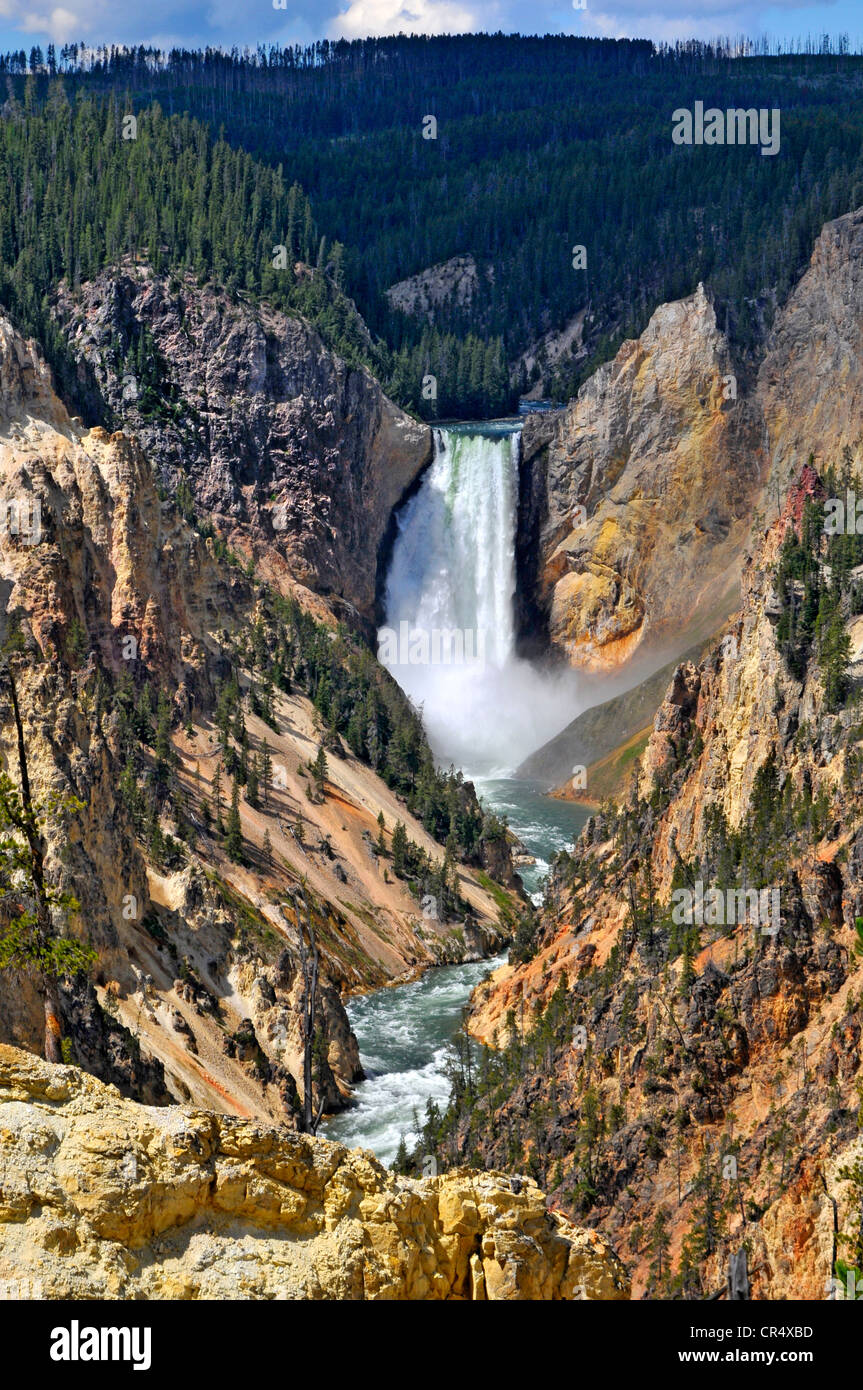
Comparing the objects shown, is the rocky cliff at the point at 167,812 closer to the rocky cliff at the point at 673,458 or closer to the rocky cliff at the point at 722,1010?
the rocky cliff at the point at 722,1010

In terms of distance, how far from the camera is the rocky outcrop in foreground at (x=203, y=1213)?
17.3 m

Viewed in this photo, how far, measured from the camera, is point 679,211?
19738cm

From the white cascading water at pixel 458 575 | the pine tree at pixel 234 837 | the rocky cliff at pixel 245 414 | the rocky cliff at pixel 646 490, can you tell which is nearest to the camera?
the pine tree at pixel 234 837

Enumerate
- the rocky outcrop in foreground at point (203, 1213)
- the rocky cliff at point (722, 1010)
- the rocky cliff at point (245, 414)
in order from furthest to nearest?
the rocky cliff at point (245, 414) < the rocky cliff at point (722, 1010) < the rocky outcrop in foreground at point (203, 1213)

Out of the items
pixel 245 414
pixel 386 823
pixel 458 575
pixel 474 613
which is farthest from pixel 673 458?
pixel 386 823

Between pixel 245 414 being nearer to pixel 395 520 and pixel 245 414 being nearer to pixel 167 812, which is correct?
pixel 395 520

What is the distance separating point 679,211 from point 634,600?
195 feet

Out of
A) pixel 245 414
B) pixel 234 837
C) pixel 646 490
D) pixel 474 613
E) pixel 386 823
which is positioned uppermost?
pixel 245 414

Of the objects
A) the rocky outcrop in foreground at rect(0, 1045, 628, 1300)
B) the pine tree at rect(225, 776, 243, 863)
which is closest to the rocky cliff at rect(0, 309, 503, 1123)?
the pine tree at rect(225, 776, 243, 863)

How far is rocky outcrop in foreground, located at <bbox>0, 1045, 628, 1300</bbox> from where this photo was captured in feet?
56.7

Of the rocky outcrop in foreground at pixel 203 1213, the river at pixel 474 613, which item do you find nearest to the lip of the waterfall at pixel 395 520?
the river at pixel 474 613

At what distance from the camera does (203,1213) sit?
18.4 metres
